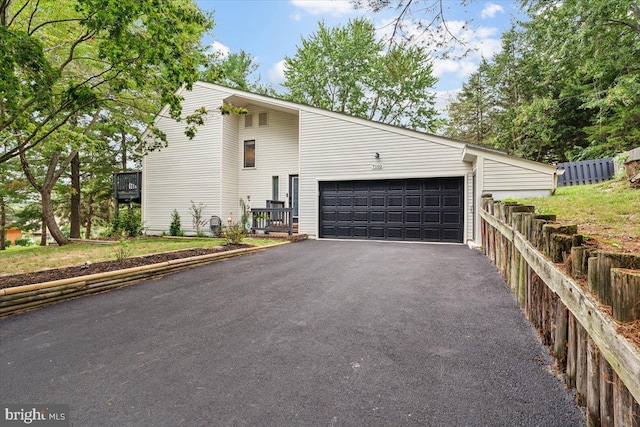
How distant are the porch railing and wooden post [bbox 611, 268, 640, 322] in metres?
9.22

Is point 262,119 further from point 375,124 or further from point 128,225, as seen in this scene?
point 128,225

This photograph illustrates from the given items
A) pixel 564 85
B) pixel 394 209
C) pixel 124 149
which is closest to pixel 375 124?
pixel 394 209

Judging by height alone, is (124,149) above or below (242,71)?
below

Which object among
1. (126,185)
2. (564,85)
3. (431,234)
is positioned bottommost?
(431,234)

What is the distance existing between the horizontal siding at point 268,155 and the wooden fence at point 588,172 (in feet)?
37.3

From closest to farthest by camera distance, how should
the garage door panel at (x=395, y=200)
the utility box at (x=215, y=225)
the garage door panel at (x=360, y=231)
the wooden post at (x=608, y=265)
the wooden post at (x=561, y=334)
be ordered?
1. the wooden post at (x=608, y=265)
2. the wooden post at (x=561, y=334)
3. the garage door panel at (x=395, y=200)
4. the garage door panel at (x=360, y=231)
5. the utility box at (x=215, y=225)

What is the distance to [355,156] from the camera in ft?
34.0

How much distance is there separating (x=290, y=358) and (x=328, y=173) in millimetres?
8781

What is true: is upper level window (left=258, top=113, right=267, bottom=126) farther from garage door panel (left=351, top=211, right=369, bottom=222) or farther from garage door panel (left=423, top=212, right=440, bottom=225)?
garage door panel (left=423, top=212, right=440, bottom=225)

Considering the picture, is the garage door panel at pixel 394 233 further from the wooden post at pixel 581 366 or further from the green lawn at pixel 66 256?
the wooden post at pixel 581 366

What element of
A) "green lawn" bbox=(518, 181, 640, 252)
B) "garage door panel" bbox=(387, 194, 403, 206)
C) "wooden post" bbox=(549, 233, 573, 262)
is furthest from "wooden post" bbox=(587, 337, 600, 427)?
"garage door panel" bbox=(387, 194, 403, 206)

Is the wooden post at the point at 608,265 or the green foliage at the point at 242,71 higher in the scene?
the green foliage at the point at 242,71

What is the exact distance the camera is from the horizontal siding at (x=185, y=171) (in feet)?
40.5

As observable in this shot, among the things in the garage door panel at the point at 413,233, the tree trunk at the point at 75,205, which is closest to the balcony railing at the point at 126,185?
the tree trunk at the point at 75,205
